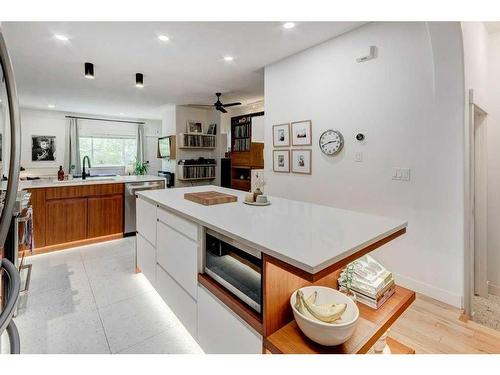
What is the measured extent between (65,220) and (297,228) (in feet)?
11.1

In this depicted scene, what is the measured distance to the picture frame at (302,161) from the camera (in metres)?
3.13

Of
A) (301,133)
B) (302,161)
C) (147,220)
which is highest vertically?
(301,133)

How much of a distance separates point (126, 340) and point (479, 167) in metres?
3.37

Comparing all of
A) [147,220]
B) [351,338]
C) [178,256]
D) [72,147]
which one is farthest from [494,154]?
[72,147]

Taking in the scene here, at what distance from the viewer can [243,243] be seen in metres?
1.16

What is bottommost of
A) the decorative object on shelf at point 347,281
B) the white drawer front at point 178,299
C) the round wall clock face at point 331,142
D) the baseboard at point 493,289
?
the baseboard at point 493,289

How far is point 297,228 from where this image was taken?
1.31 meters

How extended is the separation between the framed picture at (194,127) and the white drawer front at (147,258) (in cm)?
412

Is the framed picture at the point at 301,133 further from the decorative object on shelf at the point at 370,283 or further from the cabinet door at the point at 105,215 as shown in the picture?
the cabinet door at the point at 105,215

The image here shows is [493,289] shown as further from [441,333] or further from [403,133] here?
[403,133]

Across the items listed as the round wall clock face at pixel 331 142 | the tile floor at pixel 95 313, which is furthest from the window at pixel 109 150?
the round wall clock face at pixel 331 142

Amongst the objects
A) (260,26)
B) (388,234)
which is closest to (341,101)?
(260,26)

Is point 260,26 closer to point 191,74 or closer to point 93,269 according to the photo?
point 191,74

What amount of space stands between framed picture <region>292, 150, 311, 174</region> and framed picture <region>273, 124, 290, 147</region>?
8.0 inches
